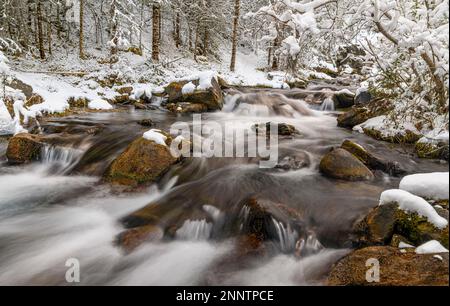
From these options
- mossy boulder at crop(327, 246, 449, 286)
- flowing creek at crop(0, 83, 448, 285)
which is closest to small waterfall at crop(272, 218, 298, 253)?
flowing creek at crop(0, 83, 448, 285)

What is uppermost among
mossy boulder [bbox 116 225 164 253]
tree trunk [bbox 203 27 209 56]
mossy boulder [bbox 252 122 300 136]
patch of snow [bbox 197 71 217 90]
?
tree trunk [bbox 203 27 209 56]

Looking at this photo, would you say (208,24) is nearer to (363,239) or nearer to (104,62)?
(104,62)

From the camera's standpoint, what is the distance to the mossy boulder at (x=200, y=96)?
13.1 metres

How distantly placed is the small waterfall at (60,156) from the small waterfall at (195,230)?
409 cm

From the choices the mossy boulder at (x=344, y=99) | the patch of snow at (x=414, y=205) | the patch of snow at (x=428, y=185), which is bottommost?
the patch of snow at (x=414, y=205)

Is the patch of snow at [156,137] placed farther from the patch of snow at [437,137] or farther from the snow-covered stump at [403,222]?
the patch of snow at [437,137]

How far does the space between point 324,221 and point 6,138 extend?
9.16 meters

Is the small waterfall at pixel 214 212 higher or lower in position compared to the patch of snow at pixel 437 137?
lower

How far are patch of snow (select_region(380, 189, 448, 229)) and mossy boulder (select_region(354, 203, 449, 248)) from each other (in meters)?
0.04

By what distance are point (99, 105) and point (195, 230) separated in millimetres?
9693

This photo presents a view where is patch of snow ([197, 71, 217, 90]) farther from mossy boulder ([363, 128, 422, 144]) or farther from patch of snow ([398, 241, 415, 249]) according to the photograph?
patch of snow ([398, 241, 415, 249])

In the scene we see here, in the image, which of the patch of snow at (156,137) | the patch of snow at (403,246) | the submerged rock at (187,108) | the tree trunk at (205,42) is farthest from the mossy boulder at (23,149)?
the tree trunk at (205,42)

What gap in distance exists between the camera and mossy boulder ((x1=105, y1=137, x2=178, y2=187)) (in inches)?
252

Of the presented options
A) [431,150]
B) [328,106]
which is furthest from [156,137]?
[328,106]
